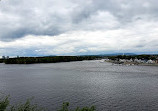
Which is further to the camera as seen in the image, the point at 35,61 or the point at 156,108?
the point at 35,61

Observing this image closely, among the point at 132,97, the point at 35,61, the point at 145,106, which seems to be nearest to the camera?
the point at 145,106

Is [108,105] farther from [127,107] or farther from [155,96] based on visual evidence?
[155,96]

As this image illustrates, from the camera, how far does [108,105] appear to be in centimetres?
2270

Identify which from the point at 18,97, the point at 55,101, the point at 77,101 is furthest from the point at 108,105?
the point at 18,97

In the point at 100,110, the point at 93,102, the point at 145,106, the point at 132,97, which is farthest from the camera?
the point at 132,97

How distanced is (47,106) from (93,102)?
7.32m

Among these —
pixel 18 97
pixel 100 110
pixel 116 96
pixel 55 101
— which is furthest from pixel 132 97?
pixel 18 97

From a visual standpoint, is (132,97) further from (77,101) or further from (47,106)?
(47,106)

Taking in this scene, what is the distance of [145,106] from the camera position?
22359mm

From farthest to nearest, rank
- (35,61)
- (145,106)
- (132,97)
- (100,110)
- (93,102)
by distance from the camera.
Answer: (35,61) → (132,97) → (93,102) → (145,106) → (100,110)

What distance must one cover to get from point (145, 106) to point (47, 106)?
48.5 feet

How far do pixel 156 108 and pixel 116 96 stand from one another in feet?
24.0

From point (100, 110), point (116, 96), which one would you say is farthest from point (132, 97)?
point (100, 110)

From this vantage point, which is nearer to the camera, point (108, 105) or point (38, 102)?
point (108, 105)
